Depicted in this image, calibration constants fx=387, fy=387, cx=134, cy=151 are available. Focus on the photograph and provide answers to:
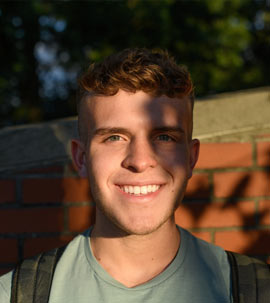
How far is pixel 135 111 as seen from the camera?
1.25 m

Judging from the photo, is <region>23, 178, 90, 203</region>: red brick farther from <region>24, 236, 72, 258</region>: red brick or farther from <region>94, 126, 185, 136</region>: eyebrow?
<region>94, 126, 185, 136</region>: eyebrow

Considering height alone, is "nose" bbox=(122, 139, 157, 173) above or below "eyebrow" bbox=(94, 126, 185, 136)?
below

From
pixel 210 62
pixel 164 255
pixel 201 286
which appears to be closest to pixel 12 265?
pixel 164 255

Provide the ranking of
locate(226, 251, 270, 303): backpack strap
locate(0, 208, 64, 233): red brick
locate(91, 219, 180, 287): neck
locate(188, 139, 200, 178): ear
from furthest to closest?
locate(0, 208, 64, 233): red brick
locate(188, 139, 200, 178): ear
locate(91, 219, 180, 287): neck
locate(226, 251, 270, 303): backpack strap

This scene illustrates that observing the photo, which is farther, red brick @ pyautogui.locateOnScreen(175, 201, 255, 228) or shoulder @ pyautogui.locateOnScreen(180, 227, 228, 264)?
red brick @ pyautogui.locateOnScreen(175, 201, 255, 228)

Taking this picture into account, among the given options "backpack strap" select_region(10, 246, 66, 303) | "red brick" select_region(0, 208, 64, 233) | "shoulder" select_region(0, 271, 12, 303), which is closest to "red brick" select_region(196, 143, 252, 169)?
"red brick" select_region(0, 208, 64, 233)

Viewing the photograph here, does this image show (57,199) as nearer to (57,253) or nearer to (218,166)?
(57,253)

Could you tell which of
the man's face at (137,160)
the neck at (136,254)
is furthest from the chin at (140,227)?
the neck at (136,254)

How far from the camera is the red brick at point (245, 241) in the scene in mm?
1829

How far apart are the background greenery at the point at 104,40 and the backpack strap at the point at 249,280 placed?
5800 mm

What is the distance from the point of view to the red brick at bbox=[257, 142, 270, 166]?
183cm

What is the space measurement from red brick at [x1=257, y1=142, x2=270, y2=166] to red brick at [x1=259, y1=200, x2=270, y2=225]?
186 millimetres

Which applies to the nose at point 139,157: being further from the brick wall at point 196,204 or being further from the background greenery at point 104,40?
the background greenery at point 104,40

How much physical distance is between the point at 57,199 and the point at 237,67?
7064 mm
